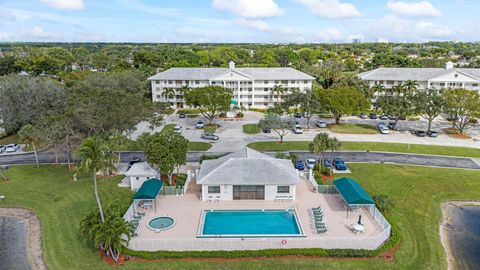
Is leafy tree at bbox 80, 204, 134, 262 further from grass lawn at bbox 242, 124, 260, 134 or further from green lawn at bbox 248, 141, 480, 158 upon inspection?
grass lawn at bbox 242, 124, 260, 134

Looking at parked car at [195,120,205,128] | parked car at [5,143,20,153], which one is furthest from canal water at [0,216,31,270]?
parked car at [195,120,205,128]

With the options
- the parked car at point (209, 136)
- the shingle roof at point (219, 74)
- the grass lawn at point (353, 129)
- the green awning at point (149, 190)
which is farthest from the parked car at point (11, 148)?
the grass lawn at point (353, 129)

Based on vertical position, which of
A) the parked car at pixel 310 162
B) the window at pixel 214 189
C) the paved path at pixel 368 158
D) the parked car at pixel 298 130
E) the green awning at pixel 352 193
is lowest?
the paved path at pixel 368 158

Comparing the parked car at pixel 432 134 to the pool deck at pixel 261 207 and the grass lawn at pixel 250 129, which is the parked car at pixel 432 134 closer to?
the grass lawn at pixel 250 129

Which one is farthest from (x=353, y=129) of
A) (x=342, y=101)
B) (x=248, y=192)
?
(x=248, y=192)

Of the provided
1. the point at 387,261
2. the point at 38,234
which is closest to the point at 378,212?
the point at 387,261

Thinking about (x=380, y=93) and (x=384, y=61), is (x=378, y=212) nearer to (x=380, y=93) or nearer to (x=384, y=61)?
(x=380, y=93)

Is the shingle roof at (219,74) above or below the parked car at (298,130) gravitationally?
above
